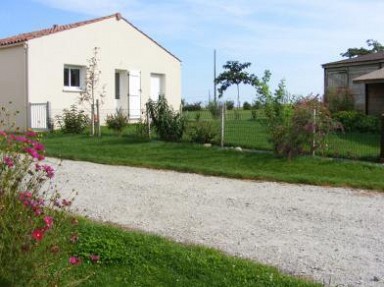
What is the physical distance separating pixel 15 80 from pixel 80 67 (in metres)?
2.83

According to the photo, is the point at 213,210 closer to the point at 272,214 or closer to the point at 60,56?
the point at 272,214

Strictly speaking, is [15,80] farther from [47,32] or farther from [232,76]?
[232,76]

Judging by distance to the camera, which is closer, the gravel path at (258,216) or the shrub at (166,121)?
the gravel path at (258,216)

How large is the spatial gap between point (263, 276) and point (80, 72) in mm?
20260

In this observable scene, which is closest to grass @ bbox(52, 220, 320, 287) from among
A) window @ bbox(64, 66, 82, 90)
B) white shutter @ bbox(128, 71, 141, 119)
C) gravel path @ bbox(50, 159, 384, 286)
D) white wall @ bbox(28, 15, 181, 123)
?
gravel path @ bbox(50, 159, 384, 286)

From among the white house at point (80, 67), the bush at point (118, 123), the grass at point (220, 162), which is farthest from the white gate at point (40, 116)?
the grass at point (220, 162)

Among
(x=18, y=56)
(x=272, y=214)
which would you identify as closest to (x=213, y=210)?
(x=272, y=214)

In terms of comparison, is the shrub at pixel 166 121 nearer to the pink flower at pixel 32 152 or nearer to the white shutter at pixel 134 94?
the white shutter at pixel 134 94

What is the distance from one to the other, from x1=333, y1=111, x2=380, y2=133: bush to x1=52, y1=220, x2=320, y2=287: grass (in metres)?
15.7

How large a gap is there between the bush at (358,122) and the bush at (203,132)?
279 inches

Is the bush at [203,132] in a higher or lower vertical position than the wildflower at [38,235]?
higher

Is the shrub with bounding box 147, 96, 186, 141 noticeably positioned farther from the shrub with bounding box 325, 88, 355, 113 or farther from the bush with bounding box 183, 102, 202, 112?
the bush with bounding box 183, 102, 202, 112

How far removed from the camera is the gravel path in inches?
215

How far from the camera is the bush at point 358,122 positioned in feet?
67.0
